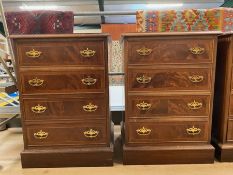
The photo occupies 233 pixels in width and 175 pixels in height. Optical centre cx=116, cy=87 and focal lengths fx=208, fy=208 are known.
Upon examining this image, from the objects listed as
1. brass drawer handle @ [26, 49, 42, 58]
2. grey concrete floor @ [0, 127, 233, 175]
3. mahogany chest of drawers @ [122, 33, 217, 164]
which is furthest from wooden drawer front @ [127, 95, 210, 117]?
brass drawer handle @ [26, 49, 42, 58]

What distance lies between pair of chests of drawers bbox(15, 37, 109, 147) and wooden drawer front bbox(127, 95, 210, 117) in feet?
0.62

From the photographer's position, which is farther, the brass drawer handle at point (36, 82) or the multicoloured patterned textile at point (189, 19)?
the multicoloured patterned textile at point (189, 19)

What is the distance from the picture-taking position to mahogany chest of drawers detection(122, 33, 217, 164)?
4.03 feet

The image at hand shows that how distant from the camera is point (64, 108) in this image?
1.29 m

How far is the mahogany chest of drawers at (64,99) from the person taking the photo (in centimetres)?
122

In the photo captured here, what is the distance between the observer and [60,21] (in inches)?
53.9

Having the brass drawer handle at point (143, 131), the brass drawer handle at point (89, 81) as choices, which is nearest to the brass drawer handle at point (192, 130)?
the brass drawer handle at point (143, 131)

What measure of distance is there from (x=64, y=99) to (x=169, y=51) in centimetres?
70

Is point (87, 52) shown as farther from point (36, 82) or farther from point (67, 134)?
point (67, 134)

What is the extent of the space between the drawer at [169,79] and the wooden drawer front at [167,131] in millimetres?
223

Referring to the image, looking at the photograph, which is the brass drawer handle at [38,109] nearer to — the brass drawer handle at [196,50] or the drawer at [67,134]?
the drawer at [67,134]

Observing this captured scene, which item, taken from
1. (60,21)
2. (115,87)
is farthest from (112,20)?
(60,21)

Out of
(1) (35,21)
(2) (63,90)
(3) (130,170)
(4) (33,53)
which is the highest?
(1) (35,21)

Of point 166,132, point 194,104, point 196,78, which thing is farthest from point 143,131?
point 196,78
